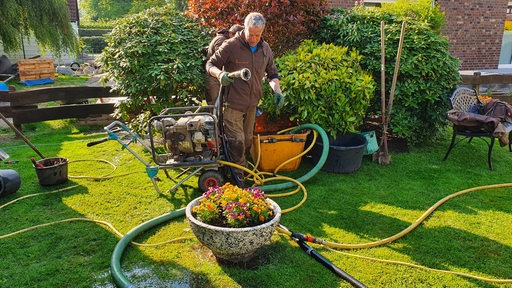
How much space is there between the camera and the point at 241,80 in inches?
173

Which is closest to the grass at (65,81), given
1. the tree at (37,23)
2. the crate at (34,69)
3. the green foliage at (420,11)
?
the crate at (34,69)

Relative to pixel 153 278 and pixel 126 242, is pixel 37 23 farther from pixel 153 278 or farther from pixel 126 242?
pixel 153 278

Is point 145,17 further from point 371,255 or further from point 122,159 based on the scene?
point 371,255

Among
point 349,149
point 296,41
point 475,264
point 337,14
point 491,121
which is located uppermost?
point 337,14

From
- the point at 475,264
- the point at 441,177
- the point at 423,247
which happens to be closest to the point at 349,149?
the point at 441,177

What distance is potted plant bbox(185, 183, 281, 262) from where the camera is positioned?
2863mm

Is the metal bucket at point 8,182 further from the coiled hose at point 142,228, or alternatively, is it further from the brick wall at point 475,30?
the brick wall at point 475,30

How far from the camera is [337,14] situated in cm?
659

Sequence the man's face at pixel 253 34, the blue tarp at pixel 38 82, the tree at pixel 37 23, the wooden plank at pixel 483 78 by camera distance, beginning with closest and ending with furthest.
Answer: the man's face at pixel 253 34 < the wooden plank at pixel 483 78 < the tree at pixel 37 23 < the blue tarp at pixel 38 82

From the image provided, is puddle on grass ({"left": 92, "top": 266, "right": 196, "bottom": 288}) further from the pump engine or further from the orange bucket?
the orange bucket

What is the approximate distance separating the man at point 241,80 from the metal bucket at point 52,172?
201cm

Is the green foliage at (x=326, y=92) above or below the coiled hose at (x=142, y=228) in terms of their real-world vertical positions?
above

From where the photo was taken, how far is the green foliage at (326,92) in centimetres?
520

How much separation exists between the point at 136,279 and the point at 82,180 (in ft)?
7.89
